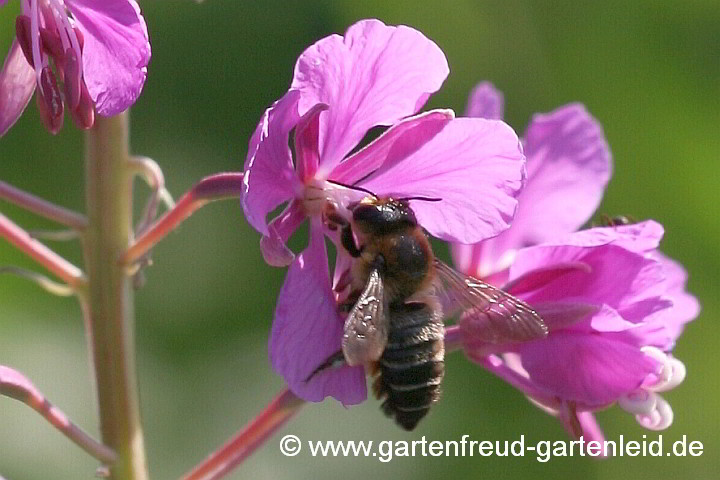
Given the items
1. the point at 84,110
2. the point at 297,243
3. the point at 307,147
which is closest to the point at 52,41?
the point at 84,110

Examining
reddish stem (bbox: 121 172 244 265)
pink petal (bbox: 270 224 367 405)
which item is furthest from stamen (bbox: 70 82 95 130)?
pink petal (bbox: 270 224 367 405)

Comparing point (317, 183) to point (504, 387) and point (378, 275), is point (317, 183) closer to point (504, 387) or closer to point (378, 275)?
point (378, 275)

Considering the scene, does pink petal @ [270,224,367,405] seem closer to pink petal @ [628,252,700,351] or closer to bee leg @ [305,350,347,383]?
bee leg @ [305,350,347,383]

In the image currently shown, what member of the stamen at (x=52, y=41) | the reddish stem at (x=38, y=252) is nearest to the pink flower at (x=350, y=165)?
the stamen at (x=52, y=41)

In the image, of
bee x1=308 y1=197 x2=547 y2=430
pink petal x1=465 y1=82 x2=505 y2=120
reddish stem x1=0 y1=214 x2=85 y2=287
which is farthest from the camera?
pink petal x1=465 y1=82 x2=505 y2=120

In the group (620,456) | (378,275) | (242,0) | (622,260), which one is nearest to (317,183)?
(378,275)

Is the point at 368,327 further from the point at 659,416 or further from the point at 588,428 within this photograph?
the point at 659,416
